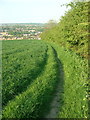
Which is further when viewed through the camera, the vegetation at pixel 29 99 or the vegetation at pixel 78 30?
the vegetation at pixel 78 30

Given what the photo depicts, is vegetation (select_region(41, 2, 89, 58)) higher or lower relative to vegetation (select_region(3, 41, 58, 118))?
higher

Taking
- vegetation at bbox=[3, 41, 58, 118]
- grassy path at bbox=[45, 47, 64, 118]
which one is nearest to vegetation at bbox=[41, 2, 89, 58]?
grassy path at bbox=[45, 47, 64, 118]

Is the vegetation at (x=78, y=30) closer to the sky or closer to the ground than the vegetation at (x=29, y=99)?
closer to the sky

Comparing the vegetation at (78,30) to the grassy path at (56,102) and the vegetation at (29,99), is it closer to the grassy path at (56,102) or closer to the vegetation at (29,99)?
the grassy path at (56,102)

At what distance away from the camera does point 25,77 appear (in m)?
12.6

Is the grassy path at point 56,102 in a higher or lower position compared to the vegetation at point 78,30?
lower

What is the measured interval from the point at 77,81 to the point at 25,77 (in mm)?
3479

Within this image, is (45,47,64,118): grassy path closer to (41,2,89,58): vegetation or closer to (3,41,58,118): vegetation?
(3,41,58,118): vegetation

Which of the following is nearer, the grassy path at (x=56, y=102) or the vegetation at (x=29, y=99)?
the vegetation at (x=29, y=99)

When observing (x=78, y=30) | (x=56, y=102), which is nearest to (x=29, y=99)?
(x=56, y=102)

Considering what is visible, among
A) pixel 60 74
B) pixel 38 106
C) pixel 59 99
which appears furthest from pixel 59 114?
pixel 60 74

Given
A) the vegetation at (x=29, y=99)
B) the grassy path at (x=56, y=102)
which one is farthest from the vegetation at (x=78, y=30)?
the vegetation at (x=29, y=99)

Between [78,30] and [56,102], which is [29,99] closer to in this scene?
[56,102]

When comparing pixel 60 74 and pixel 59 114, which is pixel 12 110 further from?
pixel 60 74
